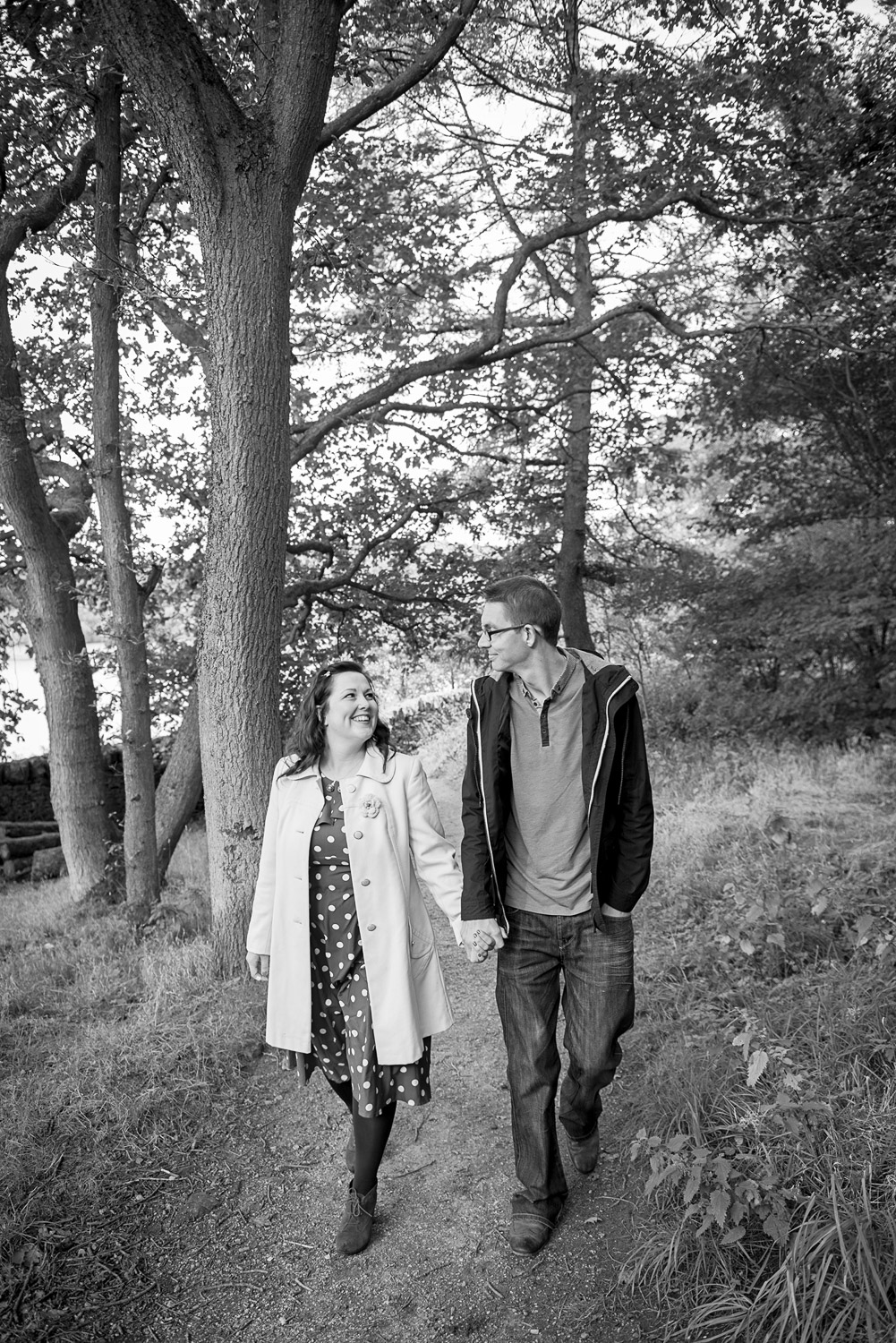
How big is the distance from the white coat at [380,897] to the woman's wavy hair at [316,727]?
53 millimetres

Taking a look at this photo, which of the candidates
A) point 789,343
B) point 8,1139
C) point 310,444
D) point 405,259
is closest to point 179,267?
point 405,259

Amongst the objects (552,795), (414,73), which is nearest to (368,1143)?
(552,795)

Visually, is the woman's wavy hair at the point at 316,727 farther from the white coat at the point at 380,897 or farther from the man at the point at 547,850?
the man at the point at 547,850

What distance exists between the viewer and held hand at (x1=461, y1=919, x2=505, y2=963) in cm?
287

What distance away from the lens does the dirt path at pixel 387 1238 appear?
2639 mm

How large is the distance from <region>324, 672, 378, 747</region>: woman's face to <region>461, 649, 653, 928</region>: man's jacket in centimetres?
37

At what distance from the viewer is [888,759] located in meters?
8.01

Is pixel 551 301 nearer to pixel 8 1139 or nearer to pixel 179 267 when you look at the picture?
pixel 179 267

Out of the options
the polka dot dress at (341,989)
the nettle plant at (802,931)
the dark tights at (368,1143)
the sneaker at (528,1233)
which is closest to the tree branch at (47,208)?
the polka dot dress at (341,989)

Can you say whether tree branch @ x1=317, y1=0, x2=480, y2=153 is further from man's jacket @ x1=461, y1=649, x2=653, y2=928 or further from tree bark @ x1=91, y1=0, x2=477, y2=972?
man's jacket @ x1=461, y1=649, x2=653, y2=928

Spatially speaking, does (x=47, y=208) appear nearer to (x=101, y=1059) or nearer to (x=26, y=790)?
(x=101, y=1059)

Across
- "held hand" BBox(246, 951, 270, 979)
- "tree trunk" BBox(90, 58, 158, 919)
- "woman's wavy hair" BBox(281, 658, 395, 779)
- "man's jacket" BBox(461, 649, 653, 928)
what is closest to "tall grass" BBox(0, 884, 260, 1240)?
"held hand" BBox(246, 951, 270, 979)

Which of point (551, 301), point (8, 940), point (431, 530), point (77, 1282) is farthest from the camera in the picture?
point (551, 301)

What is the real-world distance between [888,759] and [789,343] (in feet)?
14.6
